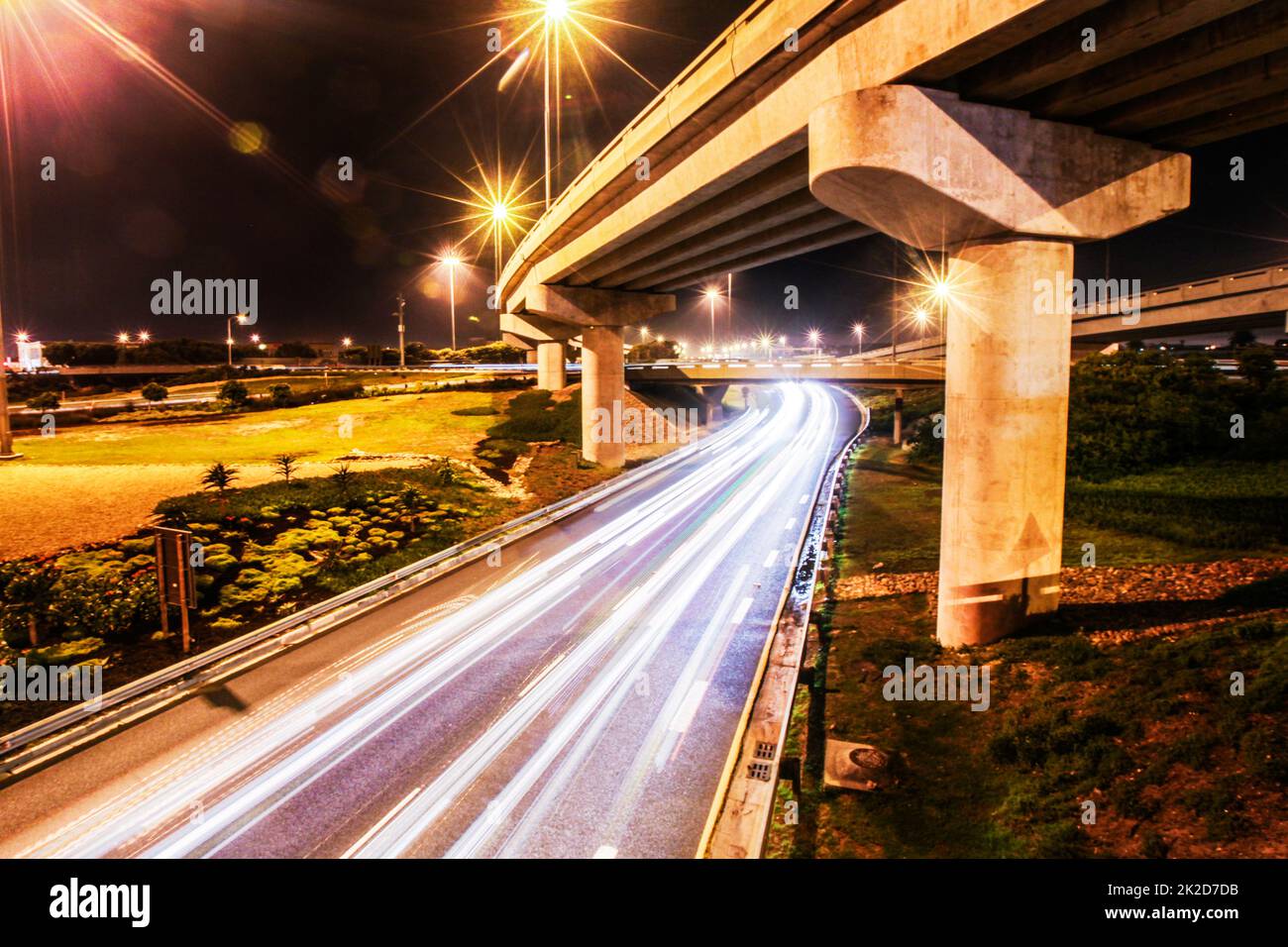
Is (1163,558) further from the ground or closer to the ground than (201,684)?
further from the ground

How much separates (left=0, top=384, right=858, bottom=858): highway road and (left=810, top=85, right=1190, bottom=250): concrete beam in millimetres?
8796

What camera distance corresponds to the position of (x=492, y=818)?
26.7 feet

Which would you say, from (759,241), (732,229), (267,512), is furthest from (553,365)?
(732,229)

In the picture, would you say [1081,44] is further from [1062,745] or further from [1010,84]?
[1062,745]

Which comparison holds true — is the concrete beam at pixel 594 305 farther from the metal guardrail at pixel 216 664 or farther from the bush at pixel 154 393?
the bush at pixel 154 393

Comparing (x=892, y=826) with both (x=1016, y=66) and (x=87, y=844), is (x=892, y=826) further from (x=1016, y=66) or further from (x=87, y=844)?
(x=1016, y=66)

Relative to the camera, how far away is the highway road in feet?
26.1

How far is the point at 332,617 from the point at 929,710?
12.4 m

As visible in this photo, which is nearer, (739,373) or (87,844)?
(87,844)

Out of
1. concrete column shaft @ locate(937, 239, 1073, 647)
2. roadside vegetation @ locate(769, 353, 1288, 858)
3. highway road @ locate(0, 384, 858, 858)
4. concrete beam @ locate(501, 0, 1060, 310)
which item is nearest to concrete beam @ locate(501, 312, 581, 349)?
concrete beam @ locate(501, 0, 1060, 310)

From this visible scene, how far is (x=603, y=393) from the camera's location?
36.3m

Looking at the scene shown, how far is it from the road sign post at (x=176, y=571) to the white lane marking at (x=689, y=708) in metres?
9.41

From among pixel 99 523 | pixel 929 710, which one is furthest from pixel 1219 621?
pixel 99 523

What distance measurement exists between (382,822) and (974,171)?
13266mm
